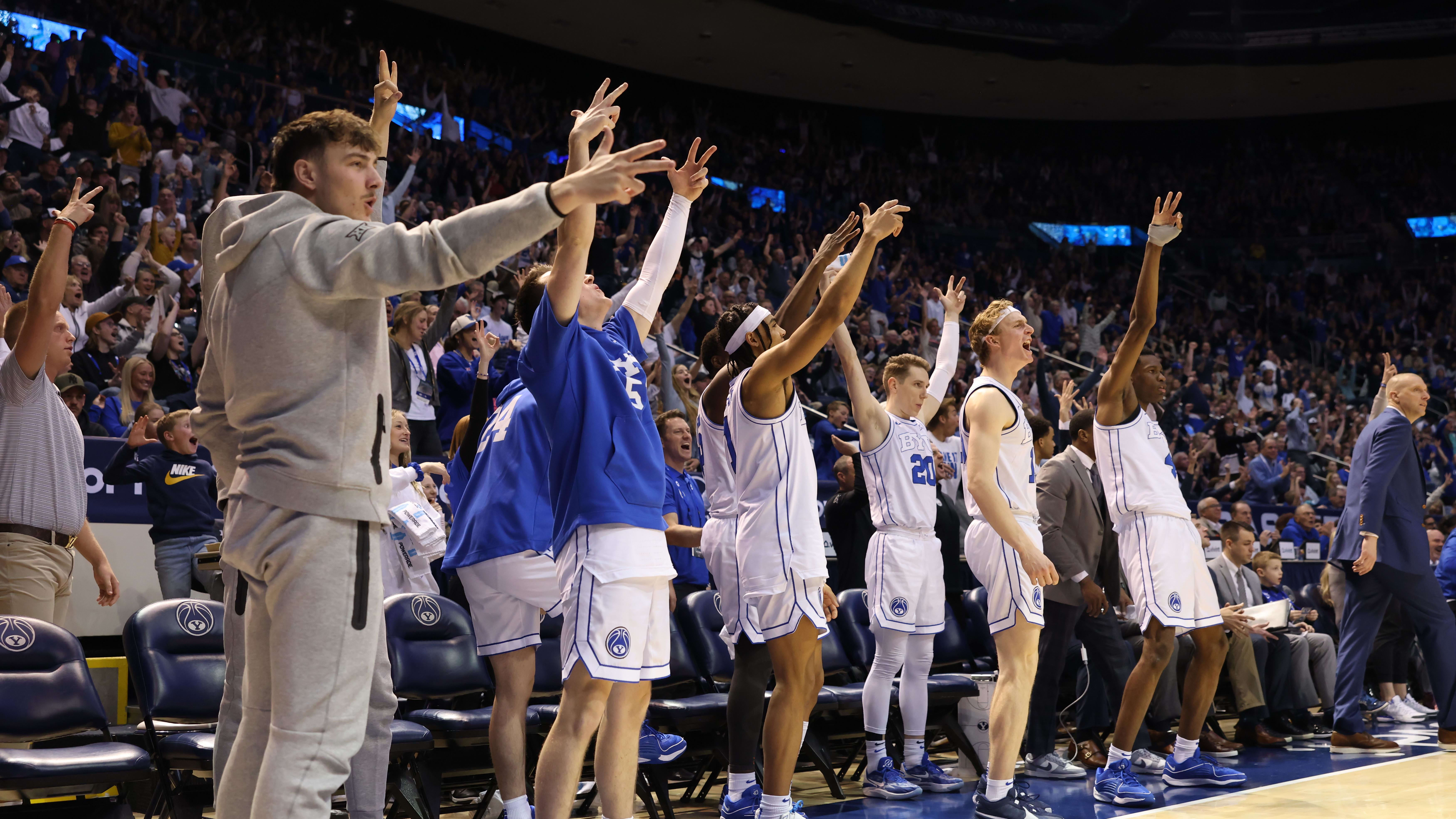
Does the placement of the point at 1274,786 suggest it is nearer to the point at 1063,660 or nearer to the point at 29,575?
the point at 1063,660

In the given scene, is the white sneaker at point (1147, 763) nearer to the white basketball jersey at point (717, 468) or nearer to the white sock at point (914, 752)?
the white sock at point (914, 752)

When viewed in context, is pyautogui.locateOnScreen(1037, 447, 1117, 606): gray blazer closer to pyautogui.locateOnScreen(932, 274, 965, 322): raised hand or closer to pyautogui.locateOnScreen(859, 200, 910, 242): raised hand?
pyautogui.locateOnScreen(932, 274, 965, 322): raised hand

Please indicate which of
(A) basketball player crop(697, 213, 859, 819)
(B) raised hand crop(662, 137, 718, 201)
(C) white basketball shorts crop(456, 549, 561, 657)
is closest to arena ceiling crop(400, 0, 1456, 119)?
(A) basketball player crop(697, 213, 859, 819)

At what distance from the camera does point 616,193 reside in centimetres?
238

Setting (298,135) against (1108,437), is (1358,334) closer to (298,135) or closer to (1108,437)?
(1108,437)

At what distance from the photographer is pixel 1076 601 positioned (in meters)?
6.28

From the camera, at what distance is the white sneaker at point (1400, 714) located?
8500 millimetres

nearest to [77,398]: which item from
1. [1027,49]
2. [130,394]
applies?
[130,394]

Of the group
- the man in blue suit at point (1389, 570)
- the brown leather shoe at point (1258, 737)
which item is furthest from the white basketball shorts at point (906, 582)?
the brown leather shoe at point (1258, 737)

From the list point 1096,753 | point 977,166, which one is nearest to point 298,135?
point 1096,753

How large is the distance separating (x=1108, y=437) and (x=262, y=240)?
4.49 m

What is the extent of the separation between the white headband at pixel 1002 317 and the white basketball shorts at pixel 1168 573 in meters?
1.35

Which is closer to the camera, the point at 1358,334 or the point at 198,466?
the point at 198,466

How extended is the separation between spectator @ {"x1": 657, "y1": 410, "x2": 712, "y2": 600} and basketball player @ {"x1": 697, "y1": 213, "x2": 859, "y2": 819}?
2.97 ft
